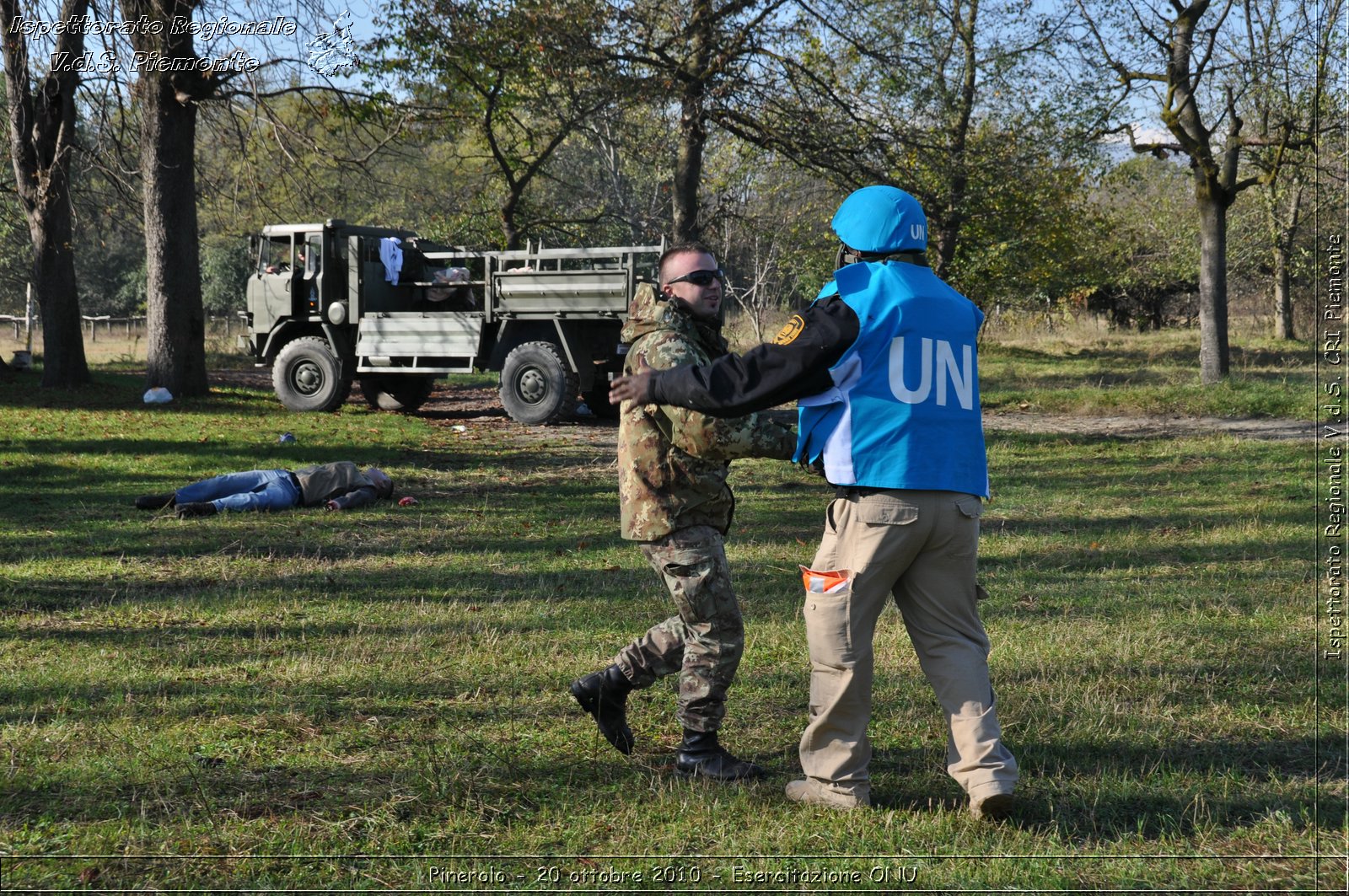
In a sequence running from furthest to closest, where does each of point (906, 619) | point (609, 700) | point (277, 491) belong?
point (277, 491) < point (609, 700) < point (906, 619)

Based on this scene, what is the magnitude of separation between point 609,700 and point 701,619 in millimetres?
542

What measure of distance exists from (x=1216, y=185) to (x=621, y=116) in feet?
35.3

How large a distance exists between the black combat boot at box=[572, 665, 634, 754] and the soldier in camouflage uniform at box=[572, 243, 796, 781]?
240 millimetres

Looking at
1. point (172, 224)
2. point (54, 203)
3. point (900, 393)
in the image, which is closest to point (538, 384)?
point (172, 224)

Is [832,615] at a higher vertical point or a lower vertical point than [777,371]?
lower

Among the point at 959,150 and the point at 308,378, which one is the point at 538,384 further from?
the point at 959,150

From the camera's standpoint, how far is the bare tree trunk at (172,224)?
16.7m

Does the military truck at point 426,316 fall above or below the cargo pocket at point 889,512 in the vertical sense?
above

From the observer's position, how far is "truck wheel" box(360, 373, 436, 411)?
62.2ft

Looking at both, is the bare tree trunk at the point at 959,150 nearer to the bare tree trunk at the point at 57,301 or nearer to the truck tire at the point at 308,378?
the truck tire at the point at 308,378

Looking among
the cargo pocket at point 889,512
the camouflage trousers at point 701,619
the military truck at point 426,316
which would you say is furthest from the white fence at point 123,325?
the cargo pocket at point 889,512

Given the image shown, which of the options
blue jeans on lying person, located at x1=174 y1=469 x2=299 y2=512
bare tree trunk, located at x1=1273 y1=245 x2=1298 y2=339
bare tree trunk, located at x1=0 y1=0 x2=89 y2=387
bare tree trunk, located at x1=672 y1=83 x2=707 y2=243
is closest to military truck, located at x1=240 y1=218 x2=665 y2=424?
bare tree trunk, located at x1=672 y1=83 x2=707 y2=243

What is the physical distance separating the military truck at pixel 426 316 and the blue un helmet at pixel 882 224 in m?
12.1

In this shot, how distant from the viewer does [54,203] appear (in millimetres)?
18578
